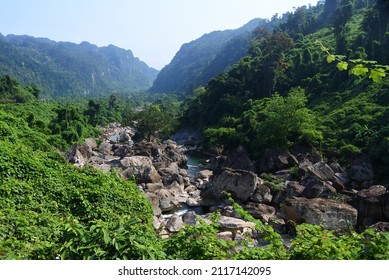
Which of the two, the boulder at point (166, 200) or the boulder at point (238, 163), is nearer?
the boulder at point (166, 200)

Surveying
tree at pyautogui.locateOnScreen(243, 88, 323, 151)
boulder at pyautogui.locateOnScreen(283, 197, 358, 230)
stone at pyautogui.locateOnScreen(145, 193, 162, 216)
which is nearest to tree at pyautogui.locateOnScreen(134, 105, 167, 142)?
tree at pyautogui.locateOnScreen(243, 88, 323, 151)

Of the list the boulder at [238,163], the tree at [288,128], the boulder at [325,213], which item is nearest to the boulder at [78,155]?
the boulder at [238,163]

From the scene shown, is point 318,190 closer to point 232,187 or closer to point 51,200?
point 232,187

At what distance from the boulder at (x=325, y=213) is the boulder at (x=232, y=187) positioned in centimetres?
485

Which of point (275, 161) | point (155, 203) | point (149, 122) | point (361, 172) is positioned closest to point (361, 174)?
point (361, 172)

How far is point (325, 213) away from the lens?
59.8 feet

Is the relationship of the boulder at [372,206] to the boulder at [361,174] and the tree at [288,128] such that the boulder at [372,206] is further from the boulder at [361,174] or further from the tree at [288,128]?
the tree at [288,128]

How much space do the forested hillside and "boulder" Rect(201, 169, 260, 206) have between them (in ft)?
34.6

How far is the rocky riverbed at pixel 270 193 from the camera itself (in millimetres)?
18391

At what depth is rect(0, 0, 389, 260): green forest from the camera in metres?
5.05

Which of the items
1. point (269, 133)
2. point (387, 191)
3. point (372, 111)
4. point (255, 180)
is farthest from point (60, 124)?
point (387, 191)

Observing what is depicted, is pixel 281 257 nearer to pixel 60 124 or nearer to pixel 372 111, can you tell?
pixel 372 111

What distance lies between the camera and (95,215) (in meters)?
12.7

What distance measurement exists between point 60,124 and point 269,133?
3313 cm
